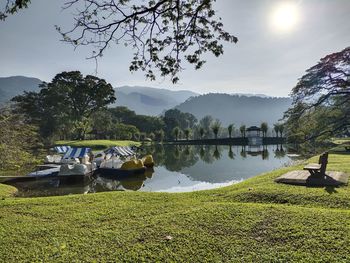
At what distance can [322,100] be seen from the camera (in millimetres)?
27484

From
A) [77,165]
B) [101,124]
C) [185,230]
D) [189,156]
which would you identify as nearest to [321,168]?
[185,230]

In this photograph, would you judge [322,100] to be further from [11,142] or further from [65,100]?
[65,100]

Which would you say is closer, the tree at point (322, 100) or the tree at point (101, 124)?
the tree at point (322, 100)

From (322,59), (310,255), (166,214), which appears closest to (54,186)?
(166,214)

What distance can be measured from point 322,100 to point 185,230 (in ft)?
85.7

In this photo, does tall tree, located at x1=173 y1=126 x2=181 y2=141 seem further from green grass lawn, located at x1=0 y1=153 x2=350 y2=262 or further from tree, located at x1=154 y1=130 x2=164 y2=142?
green grass lawn, located at x1=0 y1=153 x2=350 y2=262

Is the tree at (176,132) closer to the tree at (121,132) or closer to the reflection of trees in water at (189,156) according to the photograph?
the tree at (121,132)

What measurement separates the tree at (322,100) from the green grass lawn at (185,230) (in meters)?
20.9

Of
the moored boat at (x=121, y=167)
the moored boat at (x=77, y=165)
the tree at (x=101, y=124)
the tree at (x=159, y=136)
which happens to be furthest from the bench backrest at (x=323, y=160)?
the tree at (x=159, y=136)

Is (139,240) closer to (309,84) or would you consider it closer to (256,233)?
(256,233)

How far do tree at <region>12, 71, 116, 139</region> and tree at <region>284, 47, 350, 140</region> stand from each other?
33767mm

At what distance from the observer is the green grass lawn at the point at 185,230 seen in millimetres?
4836

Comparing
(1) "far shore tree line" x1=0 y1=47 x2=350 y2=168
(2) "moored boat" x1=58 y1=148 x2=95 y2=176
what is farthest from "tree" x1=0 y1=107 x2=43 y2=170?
(2) "moored boat" x1=58 y1=148 x2=95 y2=176

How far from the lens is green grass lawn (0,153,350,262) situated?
4836 millimetres
